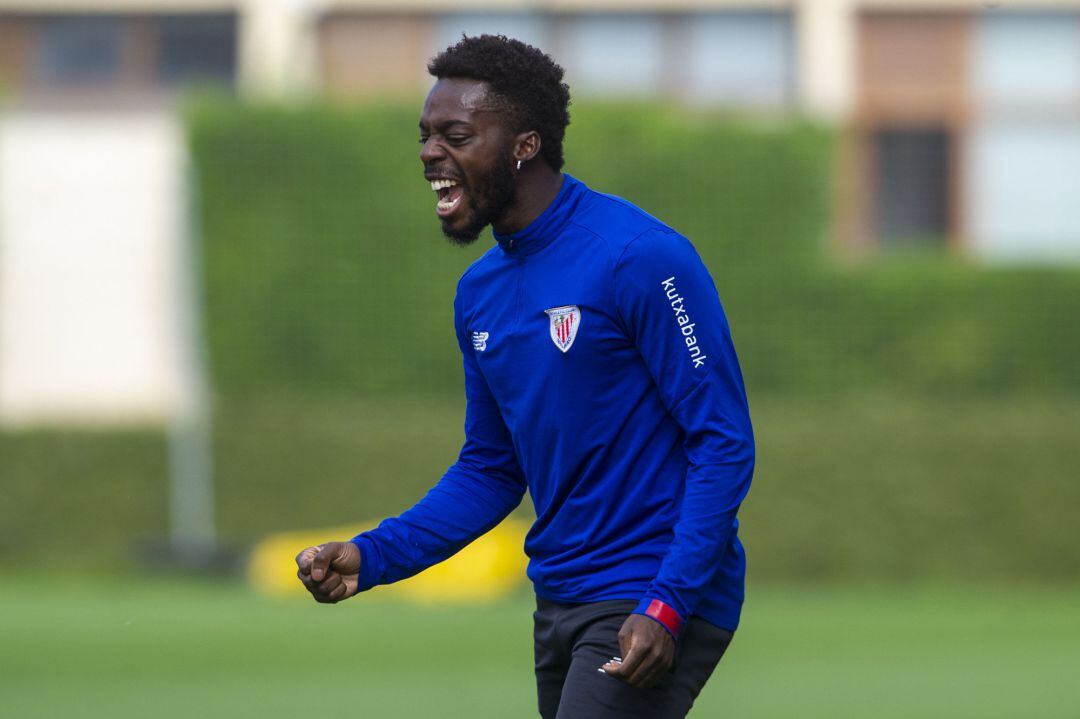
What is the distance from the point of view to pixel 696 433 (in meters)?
4.24

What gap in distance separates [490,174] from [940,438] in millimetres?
12747

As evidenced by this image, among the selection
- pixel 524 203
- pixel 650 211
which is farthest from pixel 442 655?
pixel 524 203

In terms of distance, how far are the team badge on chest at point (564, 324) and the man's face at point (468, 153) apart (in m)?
0.29

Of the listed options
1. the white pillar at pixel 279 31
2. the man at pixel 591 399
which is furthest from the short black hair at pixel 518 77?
the white pillar at pixel 279 31

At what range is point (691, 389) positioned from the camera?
4234mm

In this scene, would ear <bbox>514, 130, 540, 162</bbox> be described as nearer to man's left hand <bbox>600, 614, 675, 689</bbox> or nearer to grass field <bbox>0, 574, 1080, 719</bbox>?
man's left hand <bbox>600, 614, 675, 689</bbox>

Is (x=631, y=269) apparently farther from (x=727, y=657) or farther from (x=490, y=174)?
(x=727, y=657)

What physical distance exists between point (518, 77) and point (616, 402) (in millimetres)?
780

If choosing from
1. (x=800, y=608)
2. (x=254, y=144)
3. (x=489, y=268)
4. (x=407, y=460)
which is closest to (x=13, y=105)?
(x=254, y=144)

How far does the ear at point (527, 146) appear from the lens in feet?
14.8

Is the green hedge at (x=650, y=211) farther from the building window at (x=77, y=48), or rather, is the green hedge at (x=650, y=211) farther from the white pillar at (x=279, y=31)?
the building window at (x=77, y=48)

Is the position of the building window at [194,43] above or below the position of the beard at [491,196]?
above

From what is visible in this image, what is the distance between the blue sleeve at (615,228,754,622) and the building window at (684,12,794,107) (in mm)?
17477

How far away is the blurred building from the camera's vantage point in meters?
18.1
